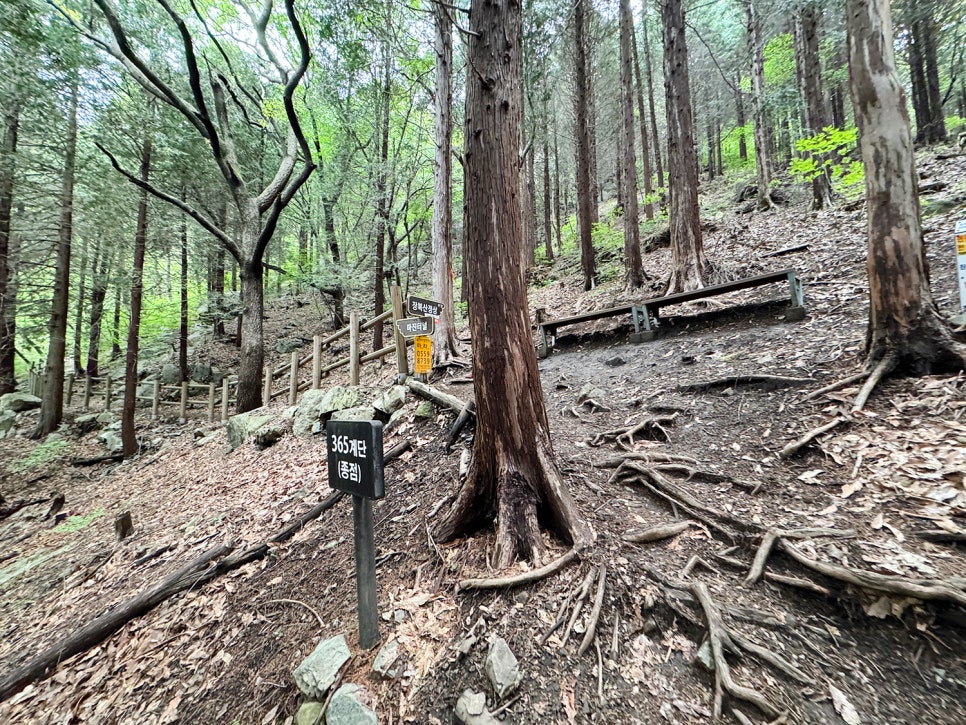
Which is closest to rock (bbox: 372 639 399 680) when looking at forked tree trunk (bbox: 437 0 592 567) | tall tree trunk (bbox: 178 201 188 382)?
forked tree trunk (bbox: 437 0 592 567)

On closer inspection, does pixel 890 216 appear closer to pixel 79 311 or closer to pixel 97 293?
pixel 97 293

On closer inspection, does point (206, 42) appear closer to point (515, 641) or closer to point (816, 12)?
point (515, 641)

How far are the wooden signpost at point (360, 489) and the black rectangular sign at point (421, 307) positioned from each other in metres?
2.42

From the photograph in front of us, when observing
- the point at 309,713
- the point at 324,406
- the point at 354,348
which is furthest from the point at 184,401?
the point at 309,713

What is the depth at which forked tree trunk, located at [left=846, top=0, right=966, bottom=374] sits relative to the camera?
10.9ft

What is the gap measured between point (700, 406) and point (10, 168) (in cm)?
1480

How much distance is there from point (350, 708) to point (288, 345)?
16.9 meters

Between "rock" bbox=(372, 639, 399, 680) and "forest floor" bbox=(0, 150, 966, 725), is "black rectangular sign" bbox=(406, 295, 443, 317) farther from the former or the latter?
"rock" bbox=(372, 639, 399, 680)

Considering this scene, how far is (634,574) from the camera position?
2357 mm

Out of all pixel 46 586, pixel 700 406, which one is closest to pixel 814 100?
pixel 700 406

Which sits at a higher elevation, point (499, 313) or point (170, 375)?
point (170, 375)

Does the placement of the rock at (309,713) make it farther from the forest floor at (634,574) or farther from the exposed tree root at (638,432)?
the exposed tree root at (638,432)

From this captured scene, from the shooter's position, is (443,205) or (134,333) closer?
(443,205)

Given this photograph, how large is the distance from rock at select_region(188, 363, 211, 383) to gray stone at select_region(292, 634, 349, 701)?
1657cm
